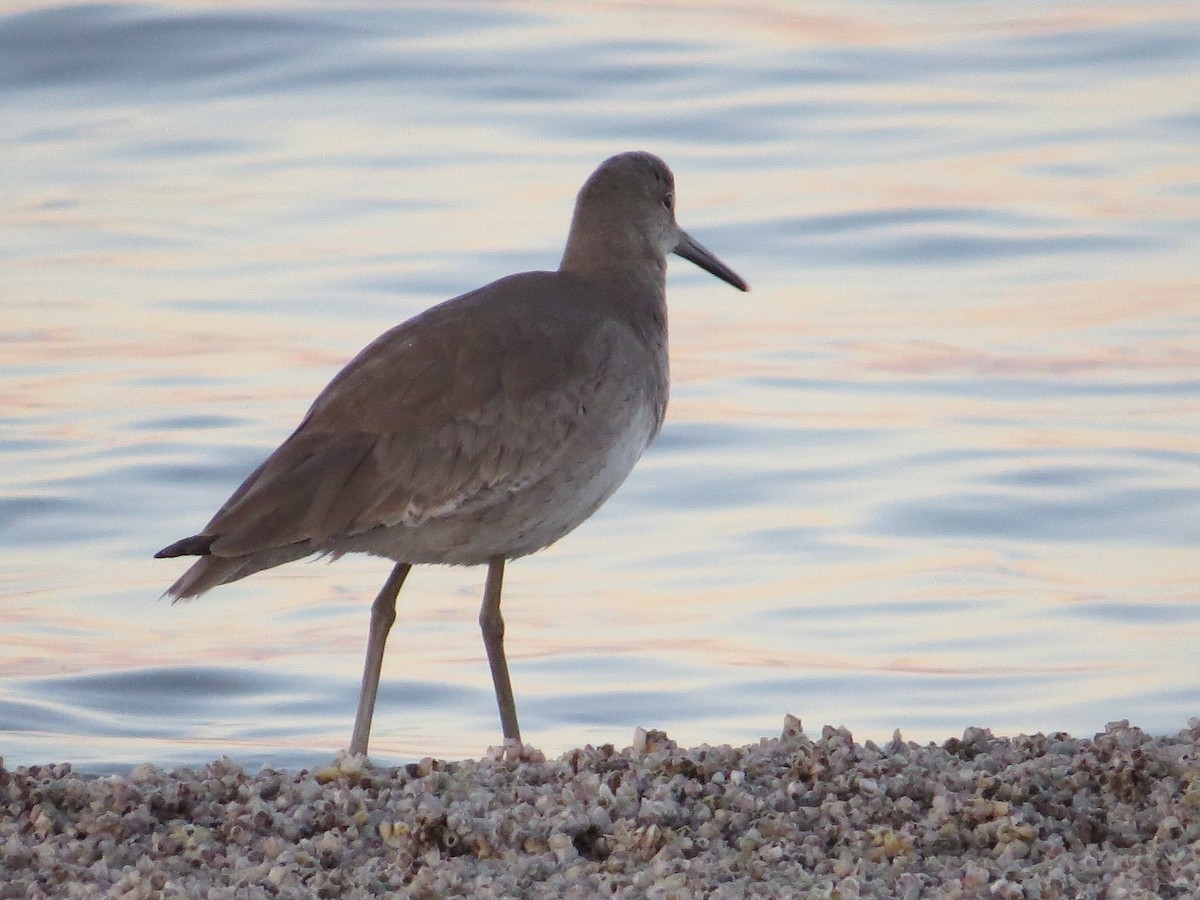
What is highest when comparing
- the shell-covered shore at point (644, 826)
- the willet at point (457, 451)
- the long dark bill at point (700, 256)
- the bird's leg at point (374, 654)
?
the long dark bill at point (700, 256)

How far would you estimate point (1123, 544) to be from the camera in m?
11.9

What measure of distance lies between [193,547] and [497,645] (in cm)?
129

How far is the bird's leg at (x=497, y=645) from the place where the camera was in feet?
25.4

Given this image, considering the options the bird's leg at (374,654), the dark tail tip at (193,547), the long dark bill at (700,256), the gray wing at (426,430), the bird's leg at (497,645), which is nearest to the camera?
the dark tail tip at (193,547)

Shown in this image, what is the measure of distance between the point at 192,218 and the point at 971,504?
7798 millimetres

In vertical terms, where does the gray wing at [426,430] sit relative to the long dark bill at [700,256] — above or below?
below

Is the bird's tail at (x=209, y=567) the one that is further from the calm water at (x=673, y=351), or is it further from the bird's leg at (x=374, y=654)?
the calm water at (x=673, y=351)

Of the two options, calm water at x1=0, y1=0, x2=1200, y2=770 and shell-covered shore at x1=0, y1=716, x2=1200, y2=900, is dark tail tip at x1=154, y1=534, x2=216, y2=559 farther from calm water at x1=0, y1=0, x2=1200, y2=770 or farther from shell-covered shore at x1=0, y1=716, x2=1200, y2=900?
calm water at x1=0, y1=0, x2=1200, y2=770

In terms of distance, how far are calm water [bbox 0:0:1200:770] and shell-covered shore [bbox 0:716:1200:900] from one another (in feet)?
10.5

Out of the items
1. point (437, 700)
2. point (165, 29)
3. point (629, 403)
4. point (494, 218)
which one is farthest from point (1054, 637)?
point (165, 29)

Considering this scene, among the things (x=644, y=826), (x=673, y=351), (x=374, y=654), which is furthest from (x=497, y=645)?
(x=673, y=351)

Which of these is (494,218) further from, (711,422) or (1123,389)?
(1123,389)

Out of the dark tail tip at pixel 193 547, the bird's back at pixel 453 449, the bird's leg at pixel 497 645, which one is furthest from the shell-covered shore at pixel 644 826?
the bird's leg at pixel 497 645

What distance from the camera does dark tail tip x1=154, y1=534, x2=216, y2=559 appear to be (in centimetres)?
691
